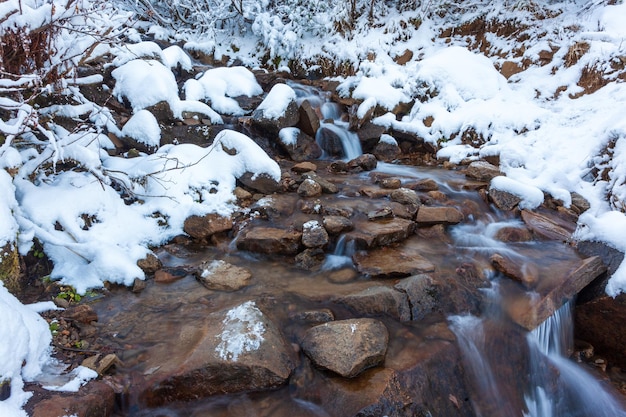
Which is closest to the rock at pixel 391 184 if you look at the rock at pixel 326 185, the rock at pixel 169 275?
the rock at pixel 326 185

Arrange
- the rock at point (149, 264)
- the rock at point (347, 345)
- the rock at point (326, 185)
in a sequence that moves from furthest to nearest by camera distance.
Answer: the rock at point (326, 185) → the rock at point (149, 264) → the rock at point (347, 345)

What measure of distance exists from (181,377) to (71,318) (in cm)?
118

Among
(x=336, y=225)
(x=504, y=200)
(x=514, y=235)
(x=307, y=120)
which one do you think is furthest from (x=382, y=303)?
(x=307, y=120)

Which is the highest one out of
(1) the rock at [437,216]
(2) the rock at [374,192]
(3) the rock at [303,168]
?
(1) the rock at [437,216]

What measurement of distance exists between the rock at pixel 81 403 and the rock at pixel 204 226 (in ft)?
7.08

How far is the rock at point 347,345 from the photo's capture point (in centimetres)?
251

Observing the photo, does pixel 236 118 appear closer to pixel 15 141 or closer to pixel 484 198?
pixel 15 141

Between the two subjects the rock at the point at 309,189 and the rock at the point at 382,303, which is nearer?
the rock at the point at 382,303

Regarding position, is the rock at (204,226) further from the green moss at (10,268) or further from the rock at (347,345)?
the rock at (347,345)

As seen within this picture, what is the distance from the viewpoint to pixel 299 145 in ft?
23.0

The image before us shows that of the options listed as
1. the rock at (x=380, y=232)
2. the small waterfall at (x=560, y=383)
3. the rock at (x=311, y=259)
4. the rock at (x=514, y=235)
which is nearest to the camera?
the small waterfall at (x=560, y=383)

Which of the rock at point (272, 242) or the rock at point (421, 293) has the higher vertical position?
the rock at point (421, 293)

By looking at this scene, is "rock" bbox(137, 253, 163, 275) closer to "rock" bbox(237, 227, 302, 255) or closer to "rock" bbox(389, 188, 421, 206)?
"rock" bbox(237, 227, 302, 255)

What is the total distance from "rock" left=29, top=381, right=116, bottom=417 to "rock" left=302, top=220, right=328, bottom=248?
2298mm
